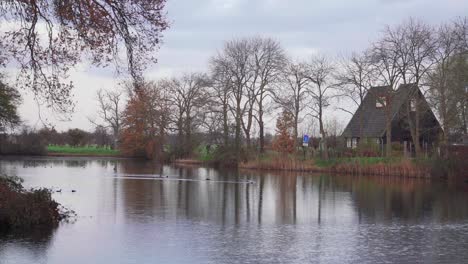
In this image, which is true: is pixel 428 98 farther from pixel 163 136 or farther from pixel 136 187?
pixel 163 136

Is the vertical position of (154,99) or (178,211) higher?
(154,99)

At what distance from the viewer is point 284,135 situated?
55.6 metres

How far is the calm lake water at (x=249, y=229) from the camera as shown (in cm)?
1226

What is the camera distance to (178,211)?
19578 millimetres

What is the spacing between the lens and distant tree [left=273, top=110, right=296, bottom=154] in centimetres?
5541

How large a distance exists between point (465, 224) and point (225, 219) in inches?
276

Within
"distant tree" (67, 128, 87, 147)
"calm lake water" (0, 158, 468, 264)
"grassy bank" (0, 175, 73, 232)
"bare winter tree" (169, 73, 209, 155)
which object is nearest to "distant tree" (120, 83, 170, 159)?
"bare winter tree" (169, 73, 209, 155)

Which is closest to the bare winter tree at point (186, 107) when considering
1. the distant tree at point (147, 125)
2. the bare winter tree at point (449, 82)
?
the distant tree at point (147, 125)

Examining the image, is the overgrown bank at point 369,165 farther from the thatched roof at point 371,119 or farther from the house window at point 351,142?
the house window at point 351,142

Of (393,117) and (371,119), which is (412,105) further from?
(371,119)

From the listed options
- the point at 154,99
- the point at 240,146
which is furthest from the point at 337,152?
the point at 154,99

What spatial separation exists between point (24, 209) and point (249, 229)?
570 cm

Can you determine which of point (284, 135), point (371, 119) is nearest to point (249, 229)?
point (284, 135)

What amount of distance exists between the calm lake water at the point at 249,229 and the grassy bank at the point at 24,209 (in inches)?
22.8
